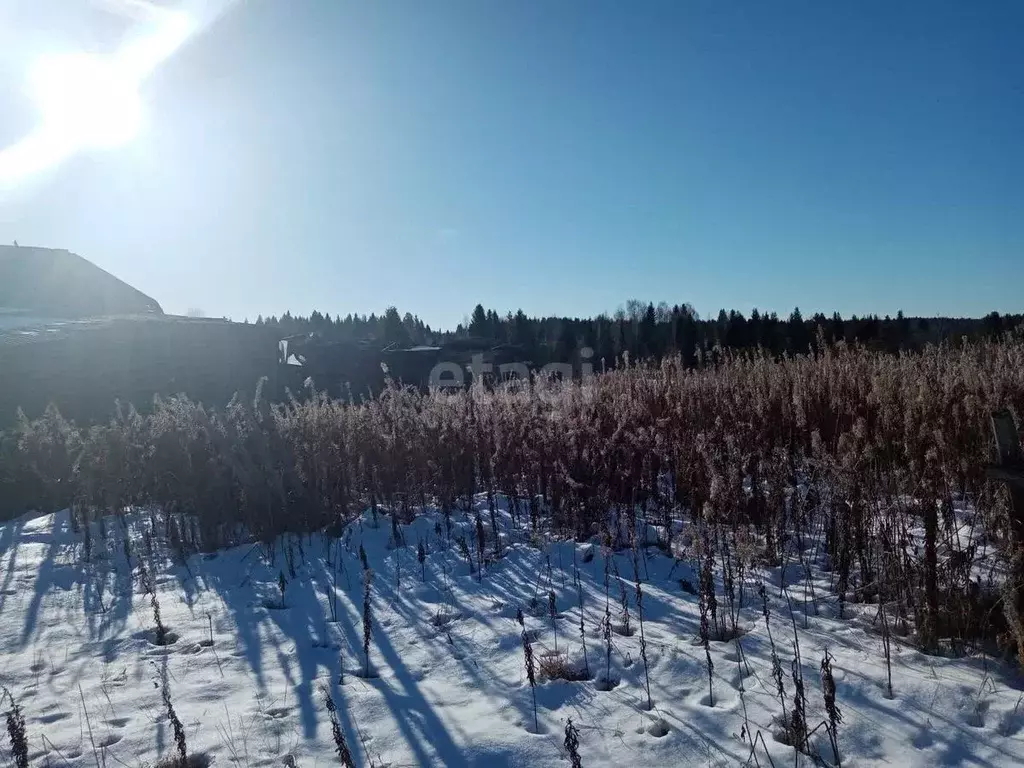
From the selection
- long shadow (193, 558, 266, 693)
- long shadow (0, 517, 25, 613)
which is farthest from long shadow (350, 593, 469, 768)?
long shadow (0, 517, 25, 613)

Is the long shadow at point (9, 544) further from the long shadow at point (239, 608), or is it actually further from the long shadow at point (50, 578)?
the long shadow at point (239, 608)

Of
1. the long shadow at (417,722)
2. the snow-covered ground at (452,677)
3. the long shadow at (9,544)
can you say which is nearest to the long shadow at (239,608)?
the snow-covered ground at (452,677)

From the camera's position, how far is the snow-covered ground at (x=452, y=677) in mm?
2338

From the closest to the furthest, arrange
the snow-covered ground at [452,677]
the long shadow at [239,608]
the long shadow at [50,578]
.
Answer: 1. the snow-covered ground at [452,677]
2. the long shadow at [239,608]
3. the long shadow at [50,578]

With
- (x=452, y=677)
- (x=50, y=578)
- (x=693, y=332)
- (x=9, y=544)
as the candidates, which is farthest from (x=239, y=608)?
(x=693, y=332)

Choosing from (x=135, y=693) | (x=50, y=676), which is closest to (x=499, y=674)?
(x=135, y=693)

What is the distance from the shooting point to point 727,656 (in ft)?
9.48

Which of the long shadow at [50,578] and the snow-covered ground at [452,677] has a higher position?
the snow-covered ground at [452,677]

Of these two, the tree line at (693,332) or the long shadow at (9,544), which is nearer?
the long shadow at (9,544)

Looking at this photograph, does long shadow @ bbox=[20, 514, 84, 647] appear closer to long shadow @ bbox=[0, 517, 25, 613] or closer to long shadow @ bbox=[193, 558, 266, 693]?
long shadow @ bbox=[0, 517, 25, 613]

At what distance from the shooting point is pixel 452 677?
3025 mm

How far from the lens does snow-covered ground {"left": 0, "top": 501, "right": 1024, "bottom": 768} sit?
2338mm

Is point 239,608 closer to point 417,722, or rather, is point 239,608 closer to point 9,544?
point 417,722

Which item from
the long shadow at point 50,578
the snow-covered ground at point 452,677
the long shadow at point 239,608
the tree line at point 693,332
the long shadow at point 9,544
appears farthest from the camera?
the tree line at point 693,332
